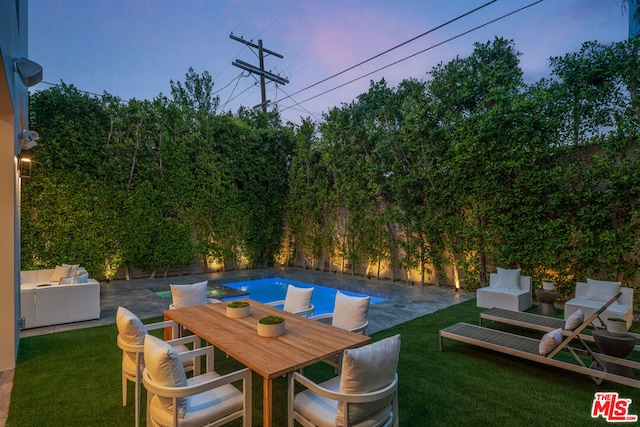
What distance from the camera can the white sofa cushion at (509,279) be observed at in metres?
6.47

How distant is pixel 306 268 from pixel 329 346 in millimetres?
9447

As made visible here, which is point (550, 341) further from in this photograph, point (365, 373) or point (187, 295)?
point (187, 295)

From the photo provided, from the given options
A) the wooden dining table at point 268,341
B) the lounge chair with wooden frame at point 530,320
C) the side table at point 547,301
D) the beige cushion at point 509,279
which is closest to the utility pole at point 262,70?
the beige cushion at point 509,279

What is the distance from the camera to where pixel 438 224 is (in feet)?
26.2

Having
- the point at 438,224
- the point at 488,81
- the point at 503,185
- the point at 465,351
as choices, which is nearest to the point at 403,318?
the point at 465,351

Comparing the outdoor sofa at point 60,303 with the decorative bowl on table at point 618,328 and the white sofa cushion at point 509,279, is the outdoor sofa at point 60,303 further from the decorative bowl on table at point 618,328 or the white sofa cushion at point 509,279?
the white sofa cushion at point 509,279

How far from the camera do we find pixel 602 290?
5.36m

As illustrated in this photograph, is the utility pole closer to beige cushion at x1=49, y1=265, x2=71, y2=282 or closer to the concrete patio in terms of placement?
the concrete patio

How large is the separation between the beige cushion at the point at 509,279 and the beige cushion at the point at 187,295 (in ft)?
18.3

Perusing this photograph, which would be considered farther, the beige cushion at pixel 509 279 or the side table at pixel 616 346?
the beige cushion at pixel 509 279

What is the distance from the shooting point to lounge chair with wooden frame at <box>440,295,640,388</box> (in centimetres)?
312

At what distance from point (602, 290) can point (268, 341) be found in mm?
5656

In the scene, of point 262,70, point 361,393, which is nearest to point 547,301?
point 361,393

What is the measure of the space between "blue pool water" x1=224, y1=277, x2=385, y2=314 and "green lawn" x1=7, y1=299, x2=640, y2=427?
152 inches
